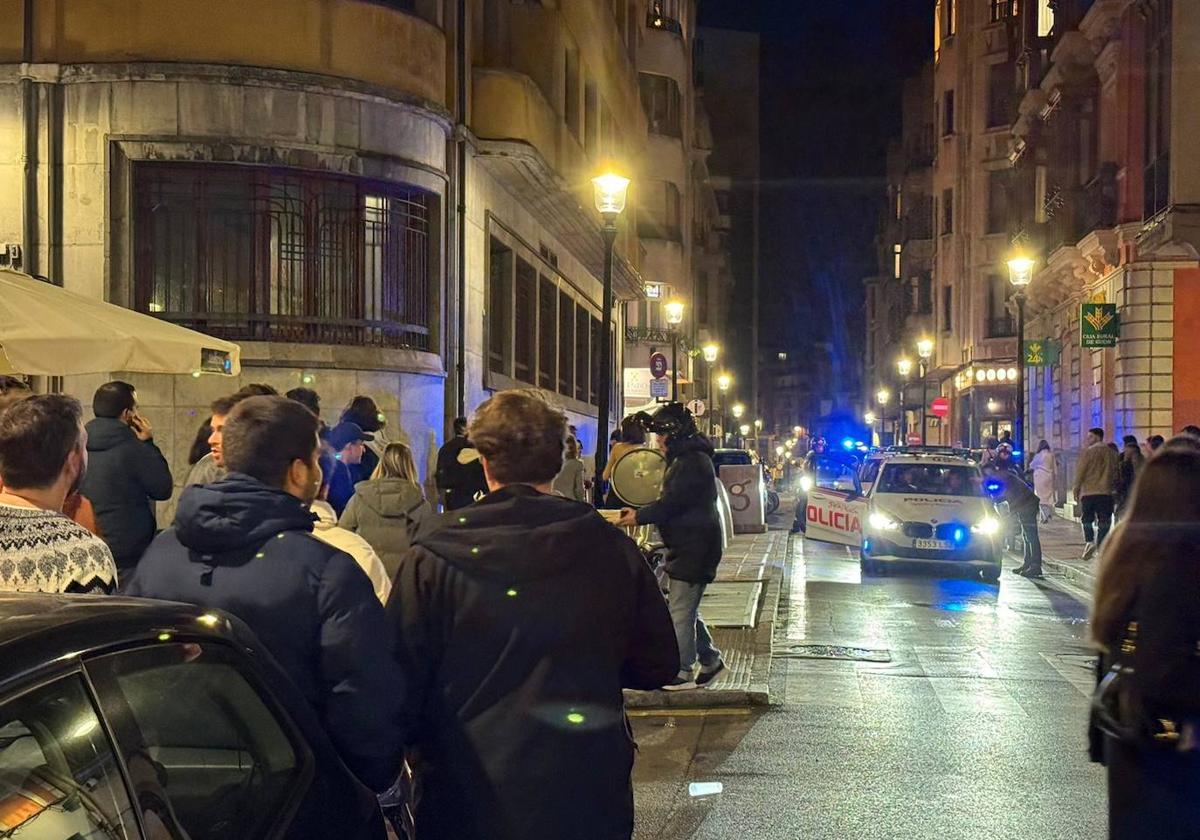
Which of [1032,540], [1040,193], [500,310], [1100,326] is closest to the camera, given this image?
[1032,540]

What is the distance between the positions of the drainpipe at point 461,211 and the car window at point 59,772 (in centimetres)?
1706

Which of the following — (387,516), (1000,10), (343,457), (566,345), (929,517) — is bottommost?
(929,517)

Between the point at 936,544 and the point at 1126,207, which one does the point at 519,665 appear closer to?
the point at 936,544

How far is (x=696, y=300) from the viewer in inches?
2990

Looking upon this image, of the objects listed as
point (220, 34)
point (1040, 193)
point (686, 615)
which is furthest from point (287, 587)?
point (1040, 193)

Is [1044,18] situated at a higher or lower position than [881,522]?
higher

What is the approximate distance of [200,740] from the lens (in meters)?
2.71

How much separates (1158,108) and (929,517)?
13.4 m

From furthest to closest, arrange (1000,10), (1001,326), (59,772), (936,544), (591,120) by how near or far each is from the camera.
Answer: (1000,10) < (1001,326) < (591,120) < (936,544) < (59,772)

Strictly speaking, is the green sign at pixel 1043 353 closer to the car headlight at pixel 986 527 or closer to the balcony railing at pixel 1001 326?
the car headlight at pixel 986 527

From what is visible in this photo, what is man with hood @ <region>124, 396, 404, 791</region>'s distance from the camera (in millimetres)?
3342

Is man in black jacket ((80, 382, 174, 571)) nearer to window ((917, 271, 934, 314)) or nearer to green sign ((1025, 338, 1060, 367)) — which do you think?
green sign ((1025, 338, 1060, 367))

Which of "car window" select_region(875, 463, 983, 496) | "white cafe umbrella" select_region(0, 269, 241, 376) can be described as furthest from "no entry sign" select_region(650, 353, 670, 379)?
"white cafe umbrella" select_region(0, 269, 241, 376)

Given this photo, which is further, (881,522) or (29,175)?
(881,522)
